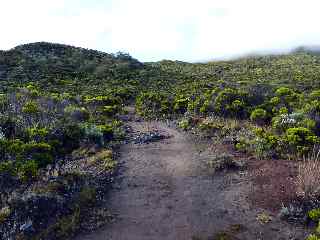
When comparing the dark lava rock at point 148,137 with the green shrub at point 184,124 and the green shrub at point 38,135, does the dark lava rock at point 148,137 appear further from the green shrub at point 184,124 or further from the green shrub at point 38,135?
the green shrub at point 38,135

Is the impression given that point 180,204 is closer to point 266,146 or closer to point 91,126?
point 266,146

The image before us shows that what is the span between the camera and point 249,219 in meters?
8.80

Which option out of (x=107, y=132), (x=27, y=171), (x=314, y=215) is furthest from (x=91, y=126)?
(x=314, y=215)

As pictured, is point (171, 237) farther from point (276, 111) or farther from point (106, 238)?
point (276, 111)

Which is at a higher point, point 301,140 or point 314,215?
point 301,140

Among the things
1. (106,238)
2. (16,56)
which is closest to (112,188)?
(106,238)

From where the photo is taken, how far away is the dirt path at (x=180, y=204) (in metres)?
8.32

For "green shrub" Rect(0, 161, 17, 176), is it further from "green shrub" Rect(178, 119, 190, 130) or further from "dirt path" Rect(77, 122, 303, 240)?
"green shrub" Rect(178, 119, 190, 130)

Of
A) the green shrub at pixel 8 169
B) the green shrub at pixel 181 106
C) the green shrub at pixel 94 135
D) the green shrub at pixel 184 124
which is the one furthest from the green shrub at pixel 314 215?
the green shrub at pixel 181 106

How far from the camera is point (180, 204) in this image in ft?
31.6

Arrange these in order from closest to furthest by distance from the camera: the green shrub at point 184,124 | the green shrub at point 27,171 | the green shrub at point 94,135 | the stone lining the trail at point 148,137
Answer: the green shrub at point 27,171
the green shrub at point 94,135
the stone lining the trail at point 148,137
the green shrub at point 184,124

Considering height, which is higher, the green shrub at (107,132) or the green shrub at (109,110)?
the green shrub at (109,110)

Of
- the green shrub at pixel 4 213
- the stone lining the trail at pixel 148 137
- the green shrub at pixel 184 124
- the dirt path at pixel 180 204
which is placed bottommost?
the dirt path at pixel 180 204

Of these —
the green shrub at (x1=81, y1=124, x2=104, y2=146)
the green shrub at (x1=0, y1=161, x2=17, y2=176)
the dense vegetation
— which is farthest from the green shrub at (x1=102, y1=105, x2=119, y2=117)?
the green shrub at (x1=0, y1=161, x2=17, y2=176)
